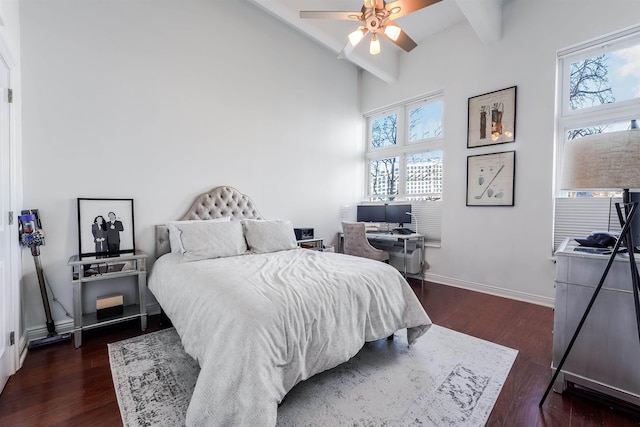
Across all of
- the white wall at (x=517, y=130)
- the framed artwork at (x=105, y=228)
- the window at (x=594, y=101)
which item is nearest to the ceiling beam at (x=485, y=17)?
the white wall at (x=517, y=130)

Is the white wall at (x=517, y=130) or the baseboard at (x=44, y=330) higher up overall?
the white wall at (x=517, y=130)

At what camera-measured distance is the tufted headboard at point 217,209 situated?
3.00 meters

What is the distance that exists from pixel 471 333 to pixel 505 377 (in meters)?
0.68

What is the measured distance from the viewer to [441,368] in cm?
199

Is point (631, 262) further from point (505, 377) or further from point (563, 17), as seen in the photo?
point (563, 17)

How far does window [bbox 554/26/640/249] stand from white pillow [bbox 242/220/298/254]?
3.12 m

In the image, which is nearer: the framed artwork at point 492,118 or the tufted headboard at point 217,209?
the tufted headboard at point 217,209

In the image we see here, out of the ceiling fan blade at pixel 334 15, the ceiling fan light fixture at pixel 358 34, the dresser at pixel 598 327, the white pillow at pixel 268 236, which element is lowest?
the dresser at pixel 598 327

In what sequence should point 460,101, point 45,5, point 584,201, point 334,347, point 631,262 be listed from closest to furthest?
point 631,262 < point 334,347 < point 45,5 < point 584,201 < point 460,101

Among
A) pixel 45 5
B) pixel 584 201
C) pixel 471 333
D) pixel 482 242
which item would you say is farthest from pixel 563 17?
pixel 45 5

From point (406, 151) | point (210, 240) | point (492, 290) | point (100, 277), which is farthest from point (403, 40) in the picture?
point (100, 277)

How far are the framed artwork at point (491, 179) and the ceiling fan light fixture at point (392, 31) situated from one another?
203 cm

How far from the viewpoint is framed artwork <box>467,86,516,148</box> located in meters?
3.51

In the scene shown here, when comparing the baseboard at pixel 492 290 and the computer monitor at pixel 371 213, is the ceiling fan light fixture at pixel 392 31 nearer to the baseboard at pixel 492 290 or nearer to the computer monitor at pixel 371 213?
the computer monitor at pixel 371 213
